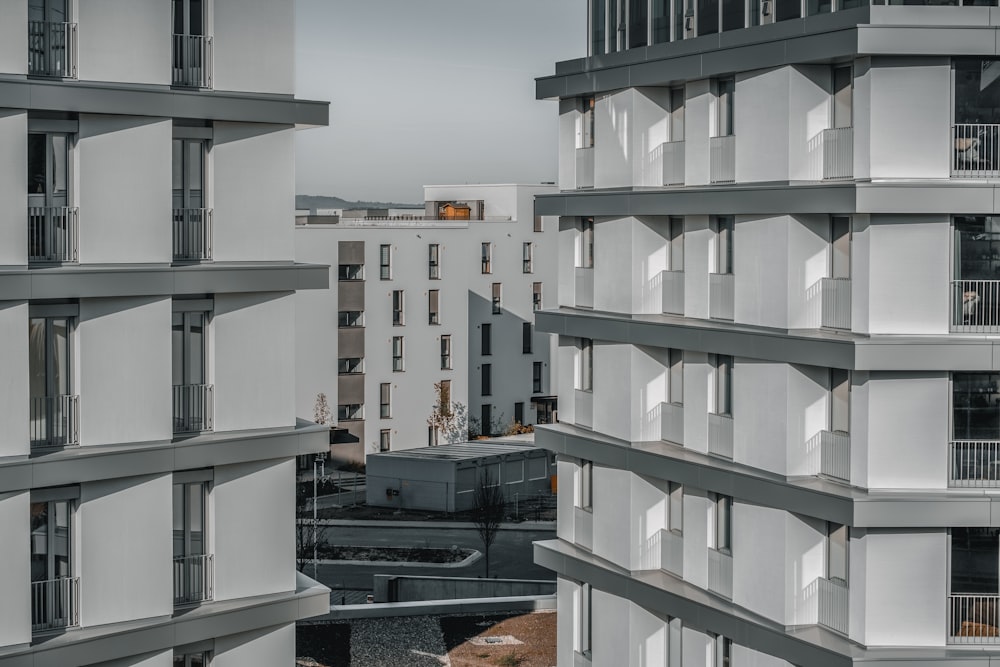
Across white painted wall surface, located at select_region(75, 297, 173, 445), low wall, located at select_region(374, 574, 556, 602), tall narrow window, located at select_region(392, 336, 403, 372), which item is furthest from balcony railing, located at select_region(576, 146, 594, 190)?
tall narrow window, located at select_region(392, 336, 403, 372)

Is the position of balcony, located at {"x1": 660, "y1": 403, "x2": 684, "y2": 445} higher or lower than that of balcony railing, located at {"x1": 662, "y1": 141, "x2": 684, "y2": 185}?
lower

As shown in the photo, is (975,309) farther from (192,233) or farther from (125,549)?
(125,549)

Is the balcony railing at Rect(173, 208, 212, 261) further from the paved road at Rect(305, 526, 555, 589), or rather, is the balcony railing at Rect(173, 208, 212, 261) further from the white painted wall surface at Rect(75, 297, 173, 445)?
the paved road at Rect(305, 526, 555, 589)

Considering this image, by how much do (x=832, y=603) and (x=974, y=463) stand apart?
309cm

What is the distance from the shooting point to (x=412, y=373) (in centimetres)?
7056

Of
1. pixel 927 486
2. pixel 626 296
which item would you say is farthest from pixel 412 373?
pixel 927 486

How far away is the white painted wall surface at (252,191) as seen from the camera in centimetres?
2102

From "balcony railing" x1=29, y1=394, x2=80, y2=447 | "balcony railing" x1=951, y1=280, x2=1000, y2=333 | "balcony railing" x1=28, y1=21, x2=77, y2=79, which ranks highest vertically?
"balcony railing" x1=28, y1=21, x2=77, y2=79

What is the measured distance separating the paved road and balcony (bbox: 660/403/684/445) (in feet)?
64.7

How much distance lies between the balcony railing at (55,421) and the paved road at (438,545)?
26179 mm

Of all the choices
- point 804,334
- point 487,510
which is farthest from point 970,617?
point 487,510

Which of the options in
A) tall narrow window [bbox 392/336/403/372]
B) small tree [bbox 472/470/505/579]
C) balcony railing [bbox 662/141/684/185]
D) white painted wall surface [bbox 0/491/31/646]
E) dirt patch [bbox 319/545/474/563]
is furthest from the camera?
tall narrow window [bbox 392/336/403/372]

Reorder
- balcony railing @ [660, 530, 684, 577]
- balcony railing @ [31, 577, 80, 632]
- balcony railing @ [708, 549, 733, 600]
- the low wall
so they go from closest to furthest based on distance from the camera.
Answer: balcony railing @ [31, 577, 80, 632], balcony railing @ [708, 549, 733, 600], balcony railing @ [660, 530, 684, 577], the low wall

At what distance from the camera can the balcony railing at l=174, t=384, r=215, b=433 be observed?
68.6 ft
